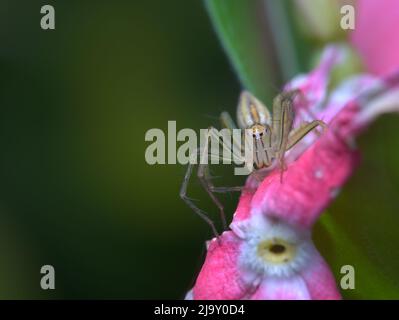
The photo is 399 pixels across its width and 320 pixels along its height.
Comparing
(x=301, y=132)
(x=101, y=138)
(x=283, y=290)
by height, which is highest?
(x=101, y=138)

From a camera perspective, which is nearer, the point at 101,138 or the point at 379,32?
the point at 379,32

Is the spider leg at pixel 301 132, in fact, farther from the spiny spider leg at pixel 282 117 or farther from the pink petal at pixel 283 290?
the pink petal at pixel 283 290

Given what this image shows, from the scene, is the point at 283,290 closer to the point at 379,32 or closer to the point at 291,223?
the point at 291,223

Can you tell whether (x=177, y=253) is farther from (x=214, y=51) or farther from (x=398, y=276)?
(x=398, y=276)

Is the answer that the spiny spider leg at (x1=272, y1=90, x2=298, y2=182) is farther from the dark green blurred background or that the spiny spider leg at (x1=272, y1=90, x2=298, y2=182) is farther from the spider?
the dark green blurred background

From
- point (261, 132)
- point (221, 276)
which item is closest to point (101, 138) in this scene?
point (261, 132)

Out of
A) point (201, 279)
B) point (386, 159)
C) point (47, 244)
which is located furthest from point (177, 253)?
point (386, 159)
